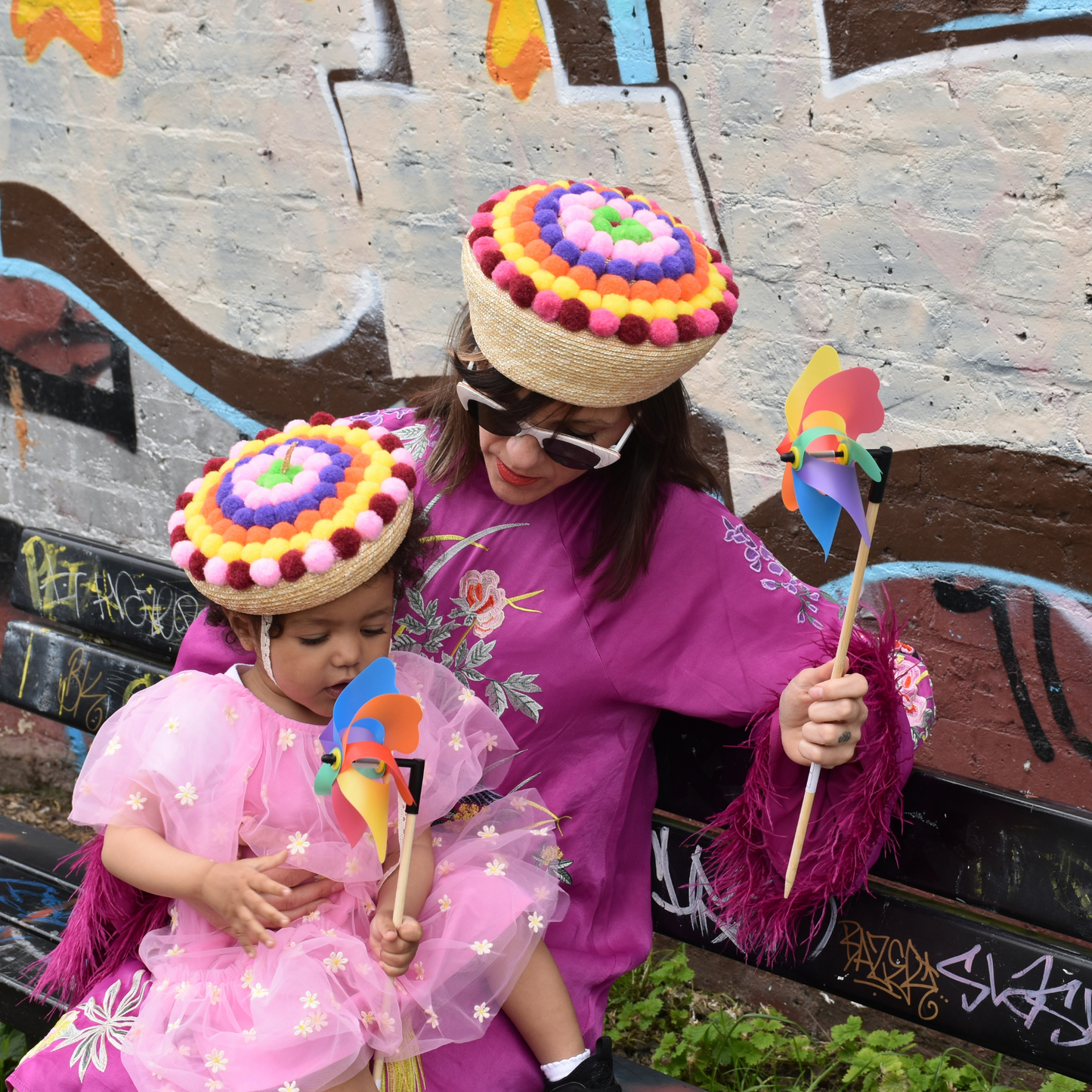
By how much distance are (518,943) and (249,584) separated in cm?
64

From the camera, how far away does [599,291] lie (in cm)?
153

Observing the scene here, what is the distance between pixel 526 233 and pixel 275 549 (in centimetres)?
53

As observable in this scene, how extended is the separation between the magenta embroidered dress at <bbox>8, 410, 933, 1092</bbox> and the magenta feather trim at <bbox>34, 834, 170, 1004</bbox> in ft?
0.76

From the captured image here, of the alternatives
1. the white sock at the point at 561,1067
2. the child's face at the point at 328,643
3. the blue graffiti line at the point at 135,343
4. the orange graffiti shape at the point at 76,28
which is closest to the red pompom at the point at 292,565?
the child's face at the point at 328,643

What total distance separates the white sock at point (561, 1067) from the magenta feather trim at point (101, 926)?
616mm

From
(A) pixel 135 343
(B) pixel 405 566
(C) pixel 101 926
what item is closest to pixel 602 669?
(B) pixel 405 566

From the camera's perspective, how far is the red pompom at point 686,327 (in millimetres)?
1531

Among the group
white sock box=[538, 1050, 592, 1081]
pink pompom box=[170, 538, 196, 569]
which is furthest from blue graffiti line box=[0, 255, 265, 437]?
white sock box=[538, 1050, 592, 1081]

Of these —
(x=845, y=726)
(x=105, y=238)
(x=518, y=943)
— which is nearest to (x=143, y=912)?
(x=518, y=943)

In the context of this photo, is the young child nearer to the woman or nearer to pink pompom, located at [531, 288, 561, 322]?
the woman

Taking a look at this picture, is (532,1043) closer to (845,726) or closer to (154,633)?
(845,726)

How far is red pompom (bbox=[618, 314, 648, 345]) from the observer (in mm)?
1501

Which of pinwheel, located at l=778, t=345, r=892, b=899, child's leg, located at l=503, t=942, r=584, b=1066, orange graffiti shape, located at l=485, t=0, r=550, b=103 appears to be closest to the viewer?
pinwheel, located at l=778, t=345, r=892, b=899

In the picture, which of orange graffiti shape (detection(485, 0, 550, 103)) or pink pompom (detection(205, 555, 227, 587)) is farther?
orange graffiti shape (detection(485, 0, 550, 103))
